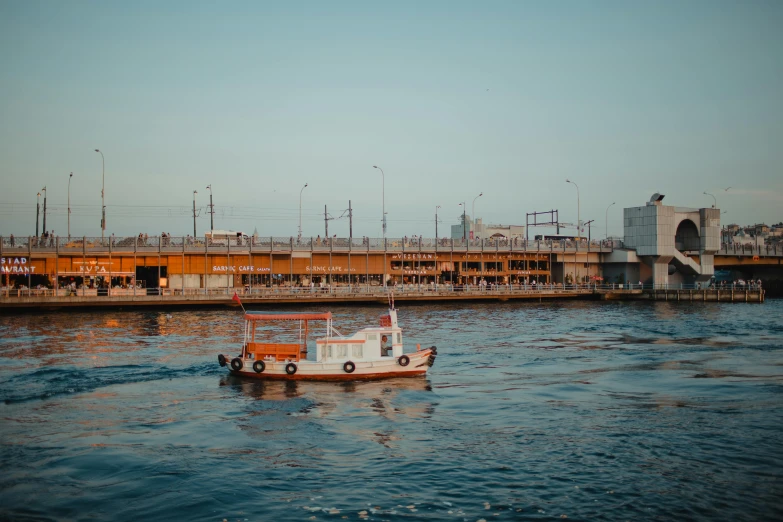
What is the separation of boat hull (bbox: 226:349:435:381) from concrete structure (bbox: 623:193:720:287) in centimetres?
8123

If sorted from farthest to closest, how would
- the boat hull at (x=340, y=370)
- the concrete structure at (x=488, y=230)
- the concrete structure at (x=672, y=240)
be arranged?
the concrete structure at (x=488, y=230), the concrete structure at (x=672, y=240), the boat hull at (x=340, y=370)

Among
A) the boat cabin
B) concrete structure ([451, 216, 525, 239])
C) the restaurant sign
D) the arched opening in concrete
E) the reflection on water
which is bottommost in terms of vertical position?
the reflection on water

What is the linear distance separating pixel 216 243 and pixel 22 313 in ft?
84.6

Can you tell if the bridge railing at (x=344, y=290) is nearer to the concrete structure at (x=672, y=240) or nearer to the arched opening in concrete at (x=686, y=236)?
the concrete structure at (x=672, y=240)

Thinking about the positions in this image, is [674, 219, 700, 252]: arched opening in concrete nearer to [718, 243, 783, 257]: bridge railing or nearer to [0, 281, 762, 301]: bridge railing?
[0, 281, 762, 301]: bridge railing

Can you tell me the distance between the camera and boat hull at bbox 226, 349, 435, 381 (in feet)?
126

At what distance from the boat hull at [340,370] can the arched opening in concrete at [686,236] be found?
88822 mm

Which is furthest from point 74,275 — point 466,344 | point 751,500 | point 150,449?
point 751,500

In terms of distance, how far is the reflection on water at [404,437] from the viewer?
20531mm

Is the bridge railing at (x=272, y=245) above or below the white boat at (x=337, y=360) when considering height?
above

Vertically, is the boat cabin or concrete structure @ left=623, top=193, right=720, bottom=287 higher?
concrete structure @ left=623, top=193, right=720, bottom=287

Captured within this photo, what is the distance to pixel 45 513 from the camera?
1969cm

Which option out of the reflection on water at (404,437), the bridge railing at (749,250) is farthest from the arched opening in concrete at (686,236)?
the reflection on water at (404,437)

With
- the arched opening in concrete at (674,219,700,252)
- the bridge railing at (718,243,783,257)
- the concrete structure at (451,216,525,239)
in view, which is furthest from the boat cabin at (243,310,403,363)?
the concrete structure at (451,216,525,239)
